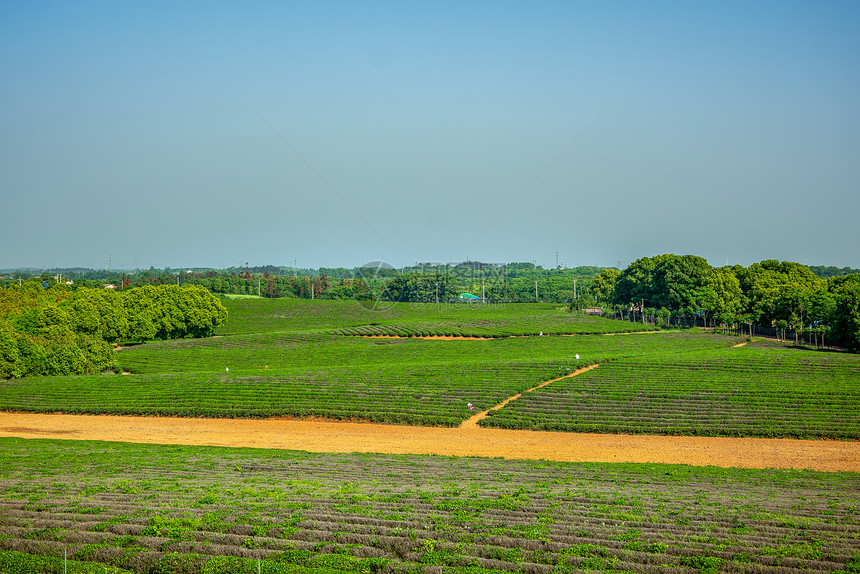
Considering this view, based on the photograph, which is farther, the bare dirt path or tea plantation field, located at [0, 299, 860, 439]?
the bare dirt path

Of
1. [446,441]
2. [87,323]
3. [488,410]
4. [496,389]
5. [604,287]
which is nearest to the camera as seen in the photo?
[446,441]

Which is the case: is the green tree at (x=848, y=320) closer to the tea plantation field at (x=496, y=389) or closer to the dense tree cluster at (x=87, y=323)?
the tea plantation field at (x=496, y=389)

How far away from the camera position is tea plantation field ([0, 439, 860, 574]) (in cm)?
1330

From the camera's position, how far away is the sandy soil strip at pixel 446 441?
32281 millimetres

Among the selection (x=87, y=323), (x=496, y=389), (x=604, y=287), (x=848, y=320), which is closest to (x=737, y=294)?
(x=848, y=320)

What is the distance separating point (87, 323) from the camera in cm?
7288

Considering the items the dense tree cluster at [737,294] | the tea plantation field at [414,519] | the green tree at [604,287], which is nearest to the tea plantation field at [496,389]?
the tea plantation field at [414,519]

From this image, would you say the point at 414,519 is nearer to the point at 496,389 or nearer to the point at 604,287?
the point at 496,389

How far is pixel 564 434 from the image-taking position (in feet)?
122

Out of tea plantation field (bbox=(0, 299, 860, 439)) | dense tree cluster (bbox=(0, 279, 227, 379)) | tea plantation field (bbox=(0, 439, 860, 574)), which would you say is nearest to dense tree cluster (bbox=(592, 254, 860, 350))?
tea plantation field (bbox=(0, 299, 860, 439))

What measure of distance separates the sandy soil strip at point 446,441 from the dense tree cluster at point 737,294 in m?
48.9

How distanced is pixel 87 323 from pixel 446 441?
56.6 m

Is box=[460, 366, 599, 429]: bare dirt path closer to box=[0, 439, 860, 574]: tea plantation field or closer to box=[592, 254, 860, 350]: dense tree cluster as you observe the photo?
box=[0, 439, 860, 574]: tea plantation field

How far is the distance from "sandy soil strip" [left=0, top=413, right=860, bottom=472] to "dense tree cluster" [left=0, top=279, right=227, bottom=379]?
16.1 meters
